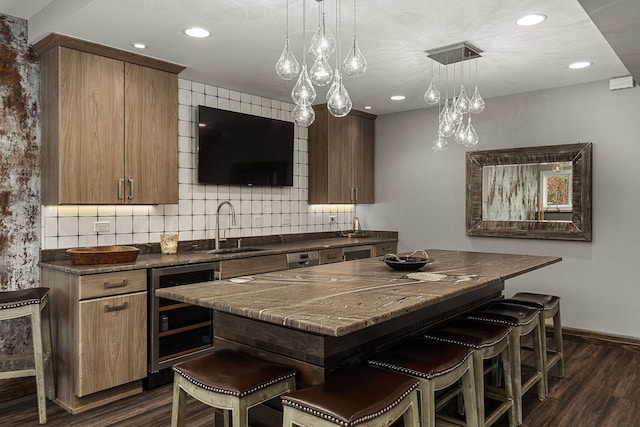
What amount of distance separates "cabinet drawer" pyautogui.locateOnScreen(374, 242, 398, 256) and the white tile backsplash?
2.32 ft

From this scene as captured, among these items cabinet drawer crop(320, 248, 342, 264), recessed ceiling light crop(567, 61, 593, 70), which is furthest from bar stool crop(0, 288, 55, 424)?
recessed ceiling light crop(567, 61, 593, 70)

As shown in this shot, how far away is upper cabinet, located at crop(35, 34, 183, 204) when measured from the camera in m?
3.20

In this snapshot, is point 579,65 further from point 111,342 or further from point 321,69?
point 111,342

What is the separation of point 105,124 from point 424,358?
280cm

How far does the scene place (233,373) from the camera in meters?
1.86

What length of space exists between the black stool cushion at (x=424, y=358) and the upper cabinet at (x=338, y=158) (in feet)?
10.7

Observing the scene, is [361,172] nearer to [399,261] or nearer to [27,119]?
[399,261]

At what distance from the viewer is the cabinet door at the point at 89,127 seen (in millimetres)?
3193

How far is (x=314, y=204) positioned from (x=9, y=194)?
10.4 ft

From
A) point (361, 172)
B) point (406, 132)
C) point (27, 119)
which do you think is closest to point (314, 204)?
point (361, 172)

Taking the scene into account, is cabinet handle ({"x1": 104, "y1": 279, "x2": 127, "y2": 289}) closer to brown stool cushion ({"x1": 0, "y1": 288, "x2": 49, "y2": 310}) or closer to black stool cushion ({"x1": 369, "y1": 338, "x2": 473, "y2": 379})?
brown stool cushion ({"x1": 0, "y1": 288, "x2": 49, "y2": 310})

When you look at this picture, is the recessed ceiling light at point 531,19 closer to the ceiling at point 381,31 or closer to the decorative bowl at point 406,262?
the ceiling at point 381,31

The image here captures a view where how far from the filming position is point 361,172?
19.1 ft

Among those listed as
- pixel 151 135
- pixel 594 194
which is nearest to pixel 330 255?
pixel 151 135
